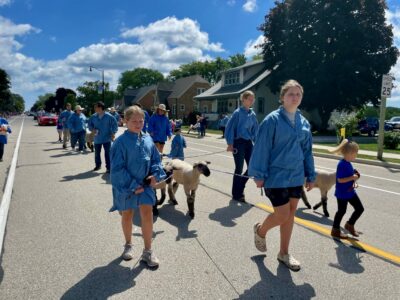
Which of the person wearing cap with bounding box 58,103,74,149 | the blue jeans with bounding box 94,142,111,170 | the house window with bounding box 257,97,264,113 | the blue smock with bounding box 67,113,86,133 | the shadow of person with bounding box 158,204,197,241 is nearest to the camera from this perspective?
the shadow of person with bounding box 158,204,197,241

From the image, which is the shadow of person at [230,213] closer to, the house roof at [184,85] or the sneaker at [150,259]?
the sneaker at [150,259]

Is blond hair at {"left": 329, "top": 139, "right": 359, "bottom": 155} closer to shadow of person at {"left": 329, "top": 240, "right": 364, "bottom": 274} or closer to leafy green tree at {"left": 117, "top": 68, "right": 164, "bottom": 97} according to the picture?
shadow of person at {"left": 329, "top": 240, "right": 364, "bottom": 274}

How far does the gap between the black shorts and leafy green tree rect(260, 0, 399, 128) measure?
102 ft

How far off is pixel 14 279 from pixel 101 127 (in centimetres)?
715

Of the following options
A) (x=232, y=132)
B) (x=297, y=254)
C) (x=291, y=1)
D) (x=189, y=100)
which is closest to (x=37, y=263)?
(x=297, y=254)

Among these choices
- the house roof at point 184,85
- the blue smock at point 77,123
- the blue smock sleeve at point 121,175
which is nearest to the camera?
the blue smock sleeve at point 121,175

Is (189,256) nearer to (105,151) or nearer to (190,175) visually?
(190,175)

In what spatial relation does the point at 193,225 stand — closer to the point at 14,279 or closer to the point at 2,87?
the point at 14,279

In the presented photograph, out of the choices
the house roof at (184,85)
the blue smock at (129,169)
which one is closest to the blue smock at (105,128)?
the blue smock at (129,169)

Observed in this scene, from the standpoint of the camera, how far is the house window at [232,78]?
4356 cm

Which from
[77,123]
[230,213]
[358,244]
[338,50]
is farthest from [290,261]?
[338,50]

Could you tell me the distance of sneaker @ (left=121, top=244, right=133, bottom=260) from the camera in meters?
4.37

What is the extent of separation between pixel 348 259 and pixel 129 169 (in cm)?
283

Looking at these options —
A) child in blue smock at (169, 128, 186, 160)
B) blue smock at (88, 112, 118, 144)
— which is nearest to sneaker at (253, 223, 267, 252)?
child in blue smock at (169, 128, 186, 160)
